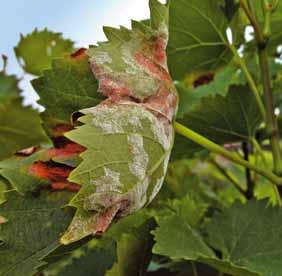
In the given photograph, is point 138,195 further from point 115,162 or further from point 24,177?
point 24,177

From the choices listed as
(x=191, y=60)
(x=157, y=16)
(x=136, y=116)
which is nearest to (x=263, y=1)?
(x=191, y=60)

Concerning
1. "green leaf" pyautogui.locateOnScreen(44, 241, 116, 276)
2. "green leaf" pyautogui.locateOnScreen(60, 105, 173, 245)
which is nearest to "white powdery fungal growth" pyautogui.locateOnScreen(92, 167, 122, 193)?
"green leaf" pyautogui.locateOnScreen(60, 105, 173, 245)

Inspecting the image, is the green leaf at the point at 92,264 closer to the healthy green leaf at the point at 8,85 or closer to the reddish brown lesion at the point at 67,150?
the reddish brown lesion at the point at 67,150

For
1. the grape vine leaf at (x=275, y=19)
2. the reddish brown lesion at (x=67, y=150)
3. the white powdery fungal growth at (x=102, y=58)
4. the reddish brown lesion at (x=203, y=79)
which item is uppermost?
the white powdery fungal growth at (x=102, y=58)

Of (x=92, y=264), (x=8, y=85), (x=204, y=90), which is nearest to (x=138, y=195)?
(x=92, y=264)

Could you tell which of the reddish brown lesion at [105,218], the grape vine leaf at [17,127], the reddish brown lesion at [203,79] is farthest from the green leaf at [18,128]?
the reddish brown lesion at [105,218]

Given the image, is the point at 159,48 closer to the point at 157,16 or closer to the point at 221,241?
the point at 157,16
